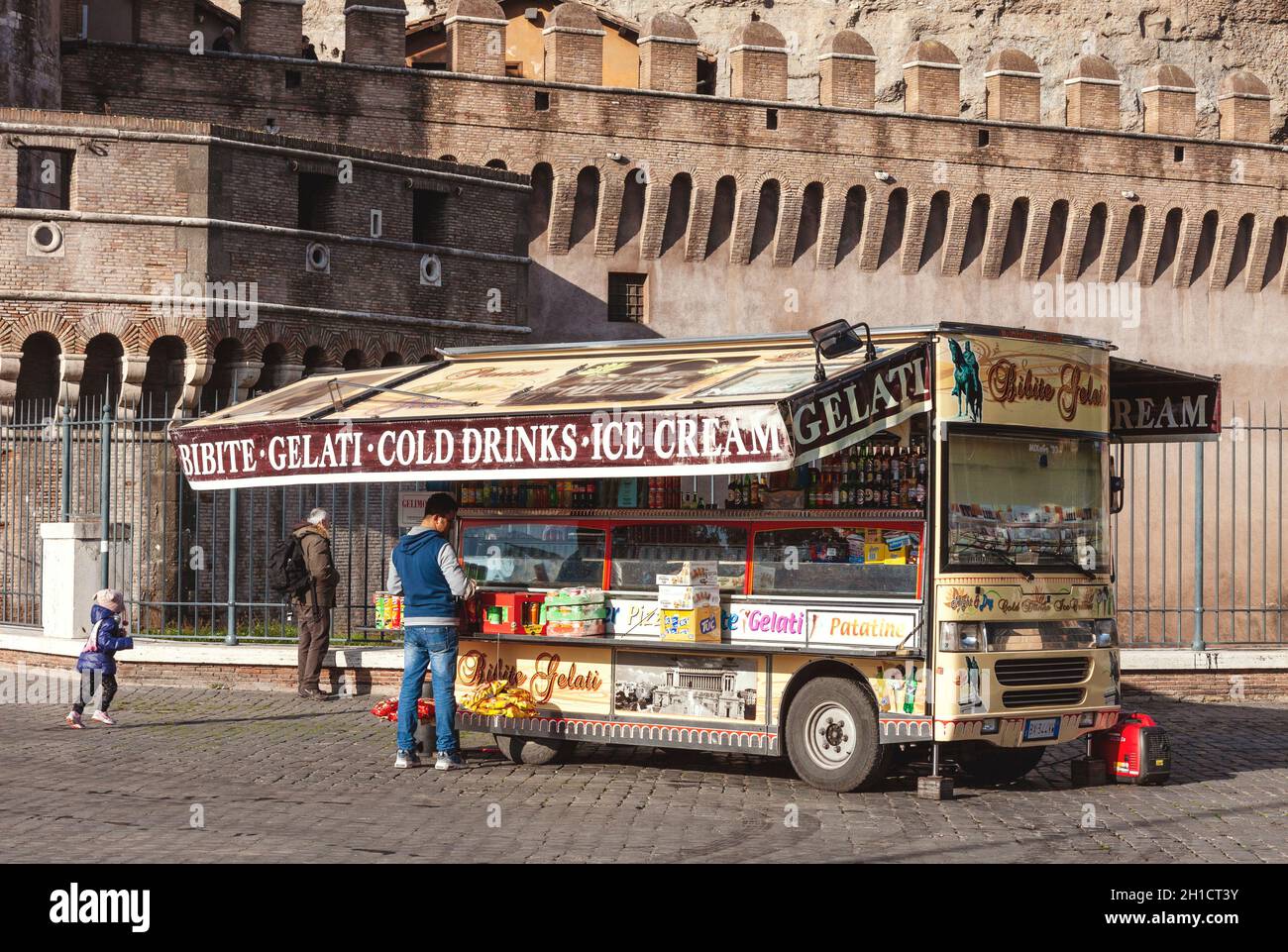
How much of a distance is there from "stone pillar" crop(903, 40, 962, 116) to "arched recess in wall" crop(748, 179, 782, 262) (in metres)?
2.74

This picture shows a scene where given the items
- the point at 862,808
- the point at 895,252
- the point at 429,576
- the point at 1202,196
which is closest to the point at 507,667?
the point at 429,576

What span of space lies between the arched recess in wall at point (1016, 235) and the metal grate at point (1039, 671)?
22900mm

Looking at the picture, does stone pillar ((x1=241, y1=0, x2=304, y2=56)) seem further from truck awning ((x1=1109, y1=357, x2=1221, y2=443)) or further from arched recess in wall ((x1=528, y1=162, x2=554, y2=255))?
truck awning ((x1=1109, y1=357, x2=1221, y2=443))

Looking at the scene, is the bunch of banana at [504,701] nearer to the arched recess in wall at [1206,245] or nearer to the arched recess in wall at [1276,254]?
the arched recess in wall at [1206,245]

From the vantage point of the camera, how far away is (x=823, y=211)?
31125 millimetres

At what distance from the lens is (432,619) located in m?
10.8

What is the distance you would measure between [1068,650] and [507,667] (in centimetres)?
342

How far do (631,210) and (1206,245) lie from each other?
11.1 metres

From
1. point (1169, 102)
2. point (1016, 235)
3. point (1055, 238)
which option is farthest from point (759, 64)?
point (1169, 102)

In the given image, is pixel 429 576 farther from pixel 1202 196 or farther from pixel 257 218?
pixel 1202 196

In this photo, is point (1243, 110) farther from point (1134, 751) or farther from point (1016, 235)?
point (1134, 751)

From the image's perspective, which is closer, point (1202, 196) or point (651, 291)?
point (651, 291)

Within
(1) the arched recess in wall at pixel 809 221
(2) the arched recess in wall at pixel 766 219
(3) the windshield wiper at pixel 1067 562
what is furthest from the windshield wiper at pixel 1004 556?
(1) the arched recess in wall at pixel 809 221

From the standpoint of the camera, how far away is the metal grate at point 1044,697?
10055 mm
